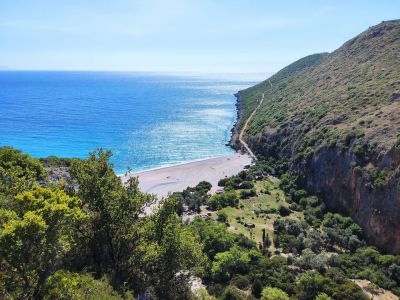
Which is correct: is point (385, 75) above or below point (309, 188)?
above

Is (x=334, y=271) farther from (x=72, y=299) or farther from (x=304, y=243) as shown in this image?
(x=72, y=299)

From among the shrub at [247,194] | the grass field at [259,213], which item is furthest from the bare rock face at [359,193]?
the shrub at [247,194]

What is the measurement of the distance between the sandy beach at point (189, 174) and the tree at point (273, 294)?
1478 inches

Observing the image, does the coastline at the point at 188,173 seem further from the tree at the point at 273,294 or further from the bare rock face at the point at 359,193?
the tree at the point at 273,294

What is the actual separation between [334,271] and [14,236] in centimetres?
3304

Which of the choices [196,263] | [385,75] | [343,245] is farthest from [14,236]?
[385,75]

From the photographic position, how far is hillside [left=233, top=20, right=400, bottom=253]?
47.1 metres

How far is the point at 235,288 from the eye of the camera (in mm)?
33562

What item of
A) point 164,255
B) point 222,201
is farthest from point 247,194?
point 164,255

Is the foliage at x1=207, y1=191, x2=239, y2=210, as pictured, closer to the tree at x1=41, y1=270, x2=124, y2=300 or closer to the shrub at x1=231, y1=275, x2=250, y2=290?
the shrub at x1=231, y1=275, x2=250, y2=290

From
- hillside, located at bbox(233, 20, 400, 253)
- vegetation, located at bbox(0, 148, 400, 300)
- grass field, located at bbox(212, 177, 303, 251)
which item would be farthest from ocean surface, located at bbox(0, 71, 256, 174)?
vegetation, located at bbox(0, 148, 400, 300)

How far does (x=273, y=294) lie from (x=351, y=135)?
37162 millimetres

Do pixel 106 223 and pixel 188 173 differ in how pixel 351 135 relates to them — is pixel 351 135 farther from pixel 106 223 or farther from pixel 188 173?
pixel 106 223

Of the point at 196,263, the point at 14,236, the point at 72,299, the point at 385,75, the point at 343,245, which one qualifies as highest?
the point at 385,75
